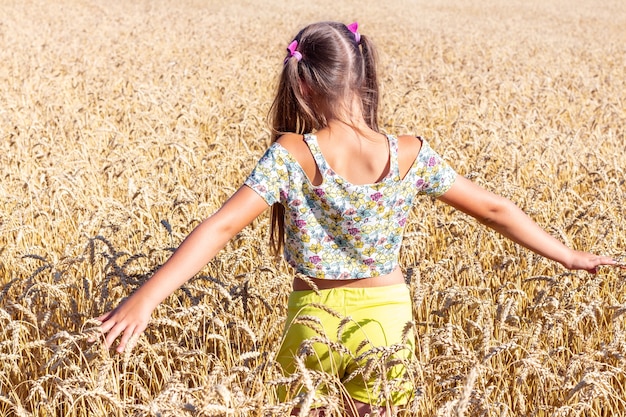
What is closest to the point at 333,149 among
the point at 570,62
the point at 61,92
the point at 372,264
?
the point at 372,264

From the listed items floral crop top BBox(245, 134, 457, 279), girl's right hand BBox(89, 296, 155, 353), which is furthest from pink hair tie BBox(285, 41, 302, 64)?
girl's right hand BBox(89, 296, 155, 353)

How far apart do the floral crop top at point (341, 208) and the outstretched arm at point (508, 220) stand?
Result: 0.06 m

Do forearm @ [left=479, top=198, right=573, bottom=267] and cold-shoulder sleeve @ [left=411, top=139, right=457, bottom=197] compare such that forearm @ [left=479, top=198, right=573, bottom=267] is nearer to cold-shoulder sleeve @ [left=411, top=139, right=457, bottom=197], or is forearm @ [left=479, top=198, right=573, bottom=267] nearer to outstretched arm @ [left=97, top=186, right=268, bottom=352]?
cold-shoulder sleeve @ [left=411, top=139, right=457, bottom=197]

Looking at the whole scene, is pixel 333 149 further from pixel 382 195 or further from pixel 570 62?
pixel 570 62

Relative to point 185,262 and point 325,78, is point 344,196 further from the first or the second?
point 185,262

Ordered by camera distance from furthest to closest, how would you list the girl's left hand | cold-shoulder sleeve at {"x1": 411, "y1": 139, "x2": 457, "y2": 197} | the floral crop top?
the girl's left hand → cold-shoulder sleeve at {"x1": 411, "y1": 139, "x2": 457, "y2": 197} → the floral crop top

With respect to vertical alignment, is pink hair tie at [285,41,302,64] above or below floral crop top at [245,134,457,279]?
above

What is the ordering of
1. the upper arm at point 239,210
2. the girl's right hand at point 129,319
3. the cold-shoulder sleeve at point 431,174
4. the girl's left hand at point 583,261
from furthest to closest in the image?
the girl's left hand at point 583,261
the cold-shoulder sleeve at point 431,174
the upper arm at point 239,210
the girl's right hand at point 129,319

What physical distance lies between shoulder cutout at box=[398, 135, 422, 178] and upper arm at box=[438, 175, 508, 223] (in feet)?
0.52

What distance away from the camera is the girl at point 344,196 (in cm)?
202

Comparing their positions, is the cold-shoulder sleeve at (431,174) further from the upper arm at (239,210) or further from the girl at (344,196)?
the upper arm at (239,210)

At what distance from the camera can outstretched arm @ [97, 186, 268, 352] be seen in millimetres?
1781

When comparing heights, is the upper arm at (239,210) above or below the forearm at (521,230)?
above

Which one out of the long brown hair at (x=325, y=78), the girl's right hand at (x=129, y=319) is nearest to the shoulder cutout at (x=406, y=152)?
the long brown hair at (x=325, y=78)
